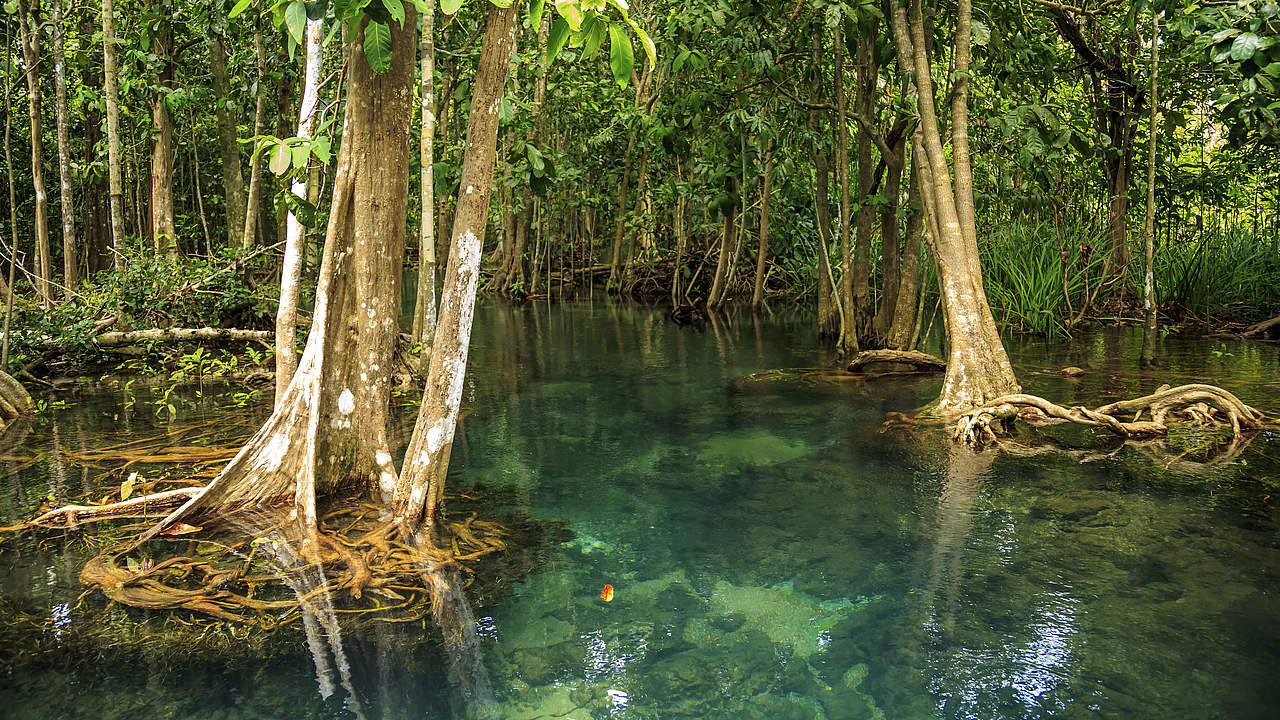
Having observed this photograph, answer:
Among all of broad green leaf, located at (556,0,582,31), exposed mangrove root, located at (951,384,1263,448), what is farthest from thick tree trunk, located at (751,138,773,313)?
broad green leaf, located at (556,0,582,31)

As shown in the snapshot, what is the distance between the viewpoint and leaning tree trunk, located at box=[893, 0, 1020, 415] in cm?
632

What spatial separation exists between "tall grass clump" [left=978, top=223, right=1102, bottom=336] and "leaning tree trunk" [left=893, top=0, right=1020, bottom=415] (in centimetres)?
411

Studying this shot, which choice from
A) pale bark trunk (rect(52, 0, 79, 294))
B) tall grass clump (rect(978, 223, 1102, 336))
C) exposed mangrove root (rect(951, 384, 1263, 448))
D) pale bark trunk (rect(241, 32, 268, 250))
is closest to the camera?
exposed mangrove root (rect(951, 384, 1263, 448))

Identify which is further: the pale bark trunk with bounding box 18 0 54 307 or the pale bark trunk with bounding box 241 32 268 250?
the pale bark trunk with bounding box 241 32 268 250

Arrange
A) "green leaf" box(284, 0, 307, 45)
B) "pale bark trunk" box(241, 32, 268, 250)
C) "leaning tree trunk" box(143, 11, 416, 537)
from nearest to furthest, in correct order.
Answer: "green leaf" box(284, 0, 307, 45) < "leaning tree trunk" box(143, 11, 416, 537) < "pale bark trunk" box(241, 32, 268, 250)

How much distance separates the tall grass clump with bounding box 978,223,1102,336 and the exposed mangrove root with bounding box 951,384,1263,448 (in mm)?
4697

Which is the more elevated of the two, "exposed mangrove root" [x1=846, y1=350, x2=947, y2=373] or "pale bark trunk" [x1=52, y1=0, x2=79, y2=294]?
"pale bark trunk" [x1=52, y1=0, x2=79, y2=294]

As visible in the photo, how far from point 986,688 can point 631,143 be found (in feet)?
51.6

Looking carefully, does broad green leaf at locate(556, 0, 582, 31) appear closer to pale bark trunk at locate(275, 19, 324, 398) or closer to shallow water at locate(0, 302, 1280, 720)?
shallow water at locate(0, 302, 1280, 720)

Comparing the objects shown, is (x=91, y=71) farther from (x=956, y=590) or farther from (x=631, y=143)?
(x=956, y=590)

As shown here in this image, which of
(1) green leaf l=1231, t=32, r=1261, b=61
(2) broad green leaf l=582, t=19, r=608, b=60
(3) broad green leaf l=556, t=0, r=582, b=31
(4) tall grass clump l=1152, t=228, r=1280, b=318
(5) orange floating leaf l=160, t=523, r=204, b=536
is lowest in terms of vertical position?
(5) orange floating leaf l=160, t=523, r=204, b=536

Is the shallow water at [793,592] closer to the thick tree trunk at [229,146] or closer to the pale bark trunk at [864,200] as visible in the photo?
the pale bark trunk at [864,200]

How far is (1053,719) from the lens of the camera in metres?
2.56

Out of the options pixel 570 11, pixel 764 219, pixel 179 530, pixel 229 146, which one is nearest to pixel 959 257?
pixel 570 11
